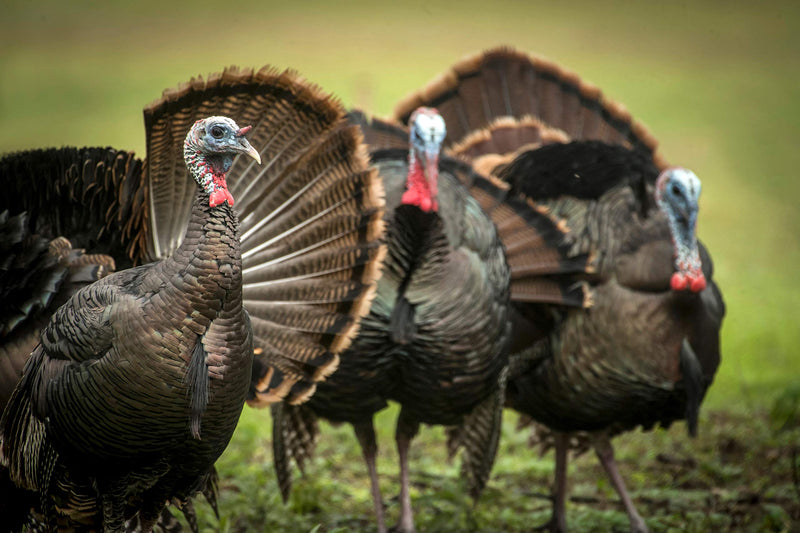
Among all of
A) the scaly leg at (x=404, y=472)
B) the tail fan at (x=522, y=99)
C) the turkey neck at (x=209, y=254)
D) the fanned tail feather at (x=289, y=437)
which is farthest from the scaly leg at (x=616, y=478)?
the turkey neck at (x=209, y=254)

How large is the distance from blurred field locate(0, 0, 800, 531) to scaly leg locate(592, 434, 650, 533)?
1.03m

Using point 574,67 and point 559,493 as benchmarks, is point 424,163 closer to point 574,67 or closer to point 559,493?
point 559,493

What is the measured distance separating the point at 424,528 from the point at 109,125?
639 centimetres

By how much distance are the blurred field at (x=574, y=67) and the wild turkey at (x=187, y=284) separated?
237cm

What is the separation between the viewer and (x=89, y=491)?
9.77 ft

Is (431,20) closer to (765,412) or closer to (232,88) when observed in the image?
(765,412)

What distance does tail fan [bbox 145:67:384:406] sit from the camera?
3.52m

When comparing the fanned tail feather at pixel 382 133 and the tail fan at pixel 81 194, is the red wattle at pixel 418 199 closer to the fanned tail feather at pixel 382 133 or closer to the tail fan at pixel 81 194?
the fanned tail feather at pixel 382 133

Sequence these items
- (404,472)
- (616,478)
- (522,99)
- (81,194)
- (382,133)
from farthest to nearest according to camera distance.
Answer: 1. (522,99)
2. (382,133)
3. (616,478)
4. (404,472)
5. (81,194)

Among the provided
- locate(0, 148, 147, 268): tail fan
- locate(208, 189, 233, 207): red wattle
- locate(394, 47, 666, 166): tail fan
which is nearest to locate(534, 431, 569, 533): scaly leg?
locate(394, 47, 666, 166): tail fan

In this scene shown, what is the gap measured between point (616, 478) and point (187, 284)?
2.88 meters

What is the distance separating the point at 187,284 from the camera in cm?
266

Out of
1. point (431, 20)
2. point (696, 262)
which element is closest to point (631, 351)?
point (696, 262)

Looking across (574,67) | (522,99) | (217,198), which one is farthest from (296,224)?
(574,67)
